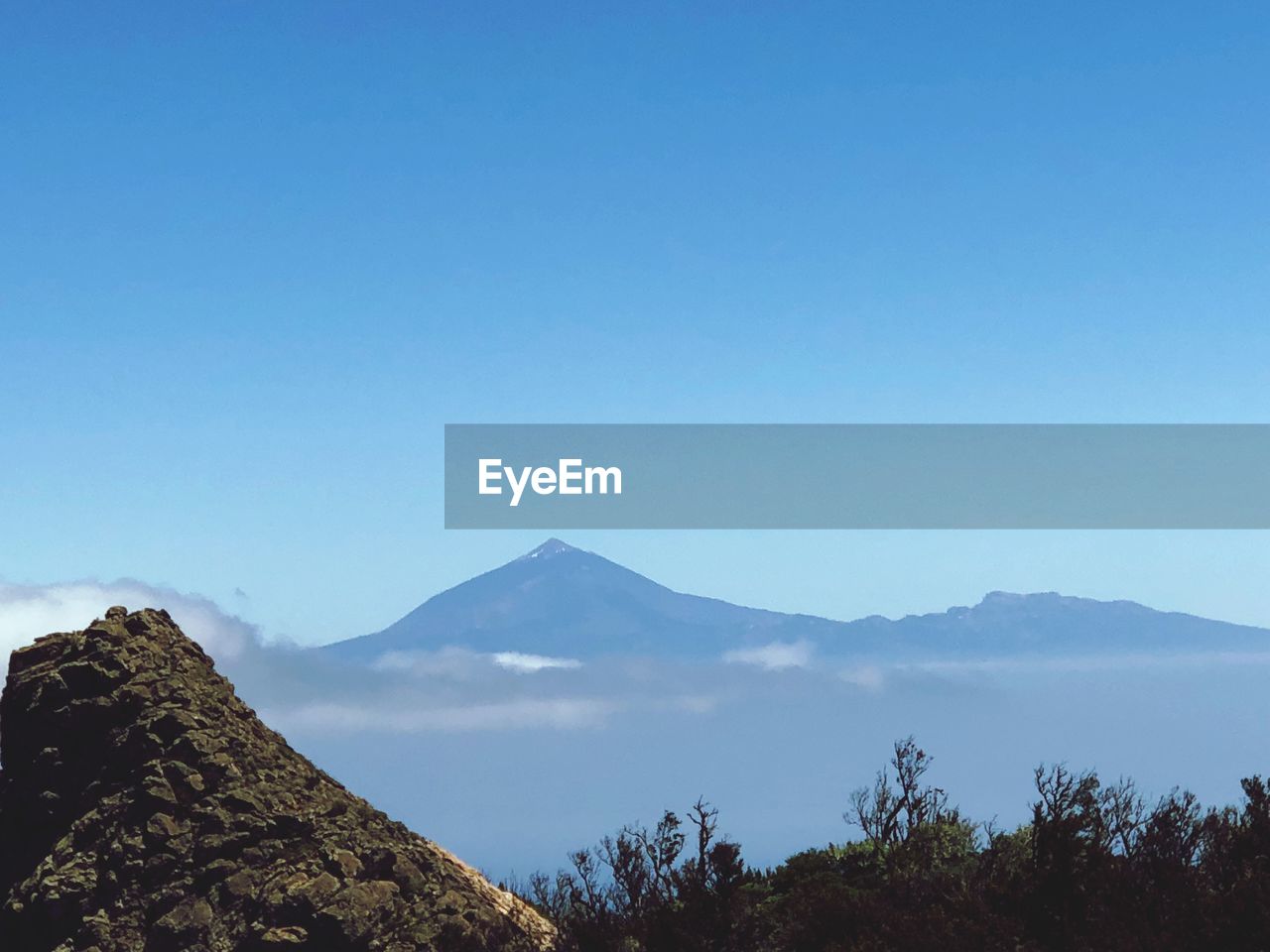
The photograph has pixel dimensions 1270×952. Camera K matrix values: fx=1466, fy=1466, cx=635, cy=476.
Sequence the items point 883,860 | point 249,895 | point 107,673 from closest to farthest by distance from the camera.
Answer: point 249,895, point 107,673, point 883,860

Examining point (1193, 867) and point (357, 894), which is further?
point (1193, 867)

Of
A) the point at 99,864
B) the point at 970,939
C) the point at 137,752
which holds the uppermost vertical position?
the point at 137,752

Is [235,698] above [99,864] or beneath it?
above

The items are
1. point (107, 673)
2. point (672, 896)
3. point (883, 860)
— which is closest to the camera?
point (107, 673)

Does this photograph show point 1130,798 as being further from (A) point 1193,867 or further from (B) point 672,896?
(B) point 672,896

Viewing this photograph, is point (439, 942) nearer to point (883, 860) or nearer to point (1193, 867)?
point (883, 860)

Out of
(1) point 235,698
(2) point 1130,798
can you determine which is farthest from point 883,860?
(1) point 235,698
